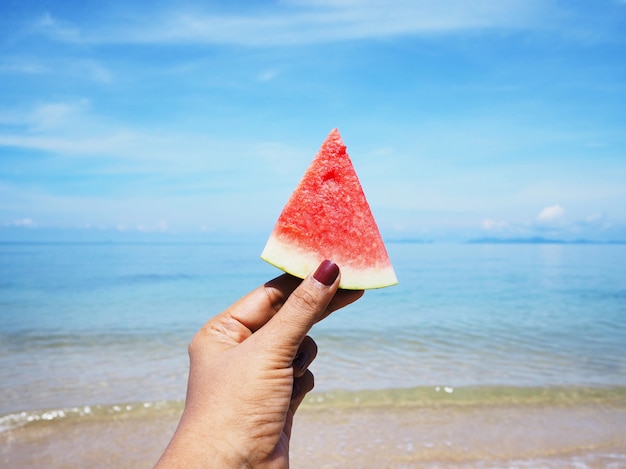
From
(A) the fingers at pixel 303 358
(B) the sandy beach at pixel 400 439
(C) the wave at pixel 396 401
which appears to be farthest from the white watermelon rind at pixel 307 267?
(C) the wave at pixel 396 401

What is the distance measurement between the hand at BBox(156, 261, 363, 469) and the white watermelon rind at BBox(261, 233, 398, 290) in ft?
0.33

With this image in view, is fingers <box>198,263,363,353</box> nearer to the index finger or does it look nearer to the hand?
the index finger

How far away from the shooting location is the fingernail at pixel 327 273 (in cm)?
192

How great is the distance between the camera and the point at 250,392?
6.36ft

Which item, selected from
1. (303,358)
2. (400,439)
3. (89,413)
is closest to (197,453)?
(303,358)

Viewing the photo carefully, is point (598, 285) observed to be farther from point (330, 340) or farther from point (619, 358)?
point (330, 340)

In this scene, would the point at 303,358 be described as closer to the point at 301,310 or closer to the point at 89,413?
the point at 301,310

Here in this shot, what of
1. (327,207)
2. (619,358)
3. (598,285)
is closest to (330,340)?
(619,358)

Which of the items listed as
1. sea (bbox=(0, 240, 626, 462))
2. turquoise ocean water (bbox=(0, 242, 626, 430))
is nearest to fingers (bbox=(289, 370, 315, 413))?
sea (bbox=(0, 240, 626, 462))

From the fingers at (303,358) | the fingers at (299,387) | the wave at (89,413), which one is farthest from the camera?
the wave at (89,413)

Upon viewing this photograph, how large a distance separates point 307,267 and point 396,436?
4.06m

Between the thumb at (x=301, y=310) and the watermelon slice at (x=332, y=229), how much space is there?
0.12 metres

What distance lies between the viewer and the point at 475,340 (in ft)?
33.6

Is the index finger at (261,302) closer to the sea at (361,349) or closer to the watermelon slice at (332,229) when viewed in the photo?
the watermelon slice at (332,229)
